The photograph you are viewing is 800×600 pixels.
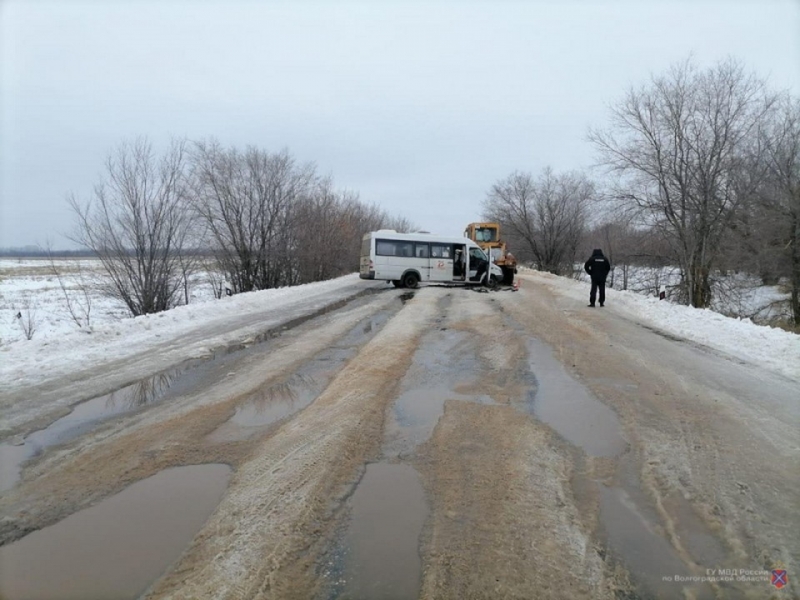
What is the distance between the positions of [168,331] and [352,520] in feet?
30.8

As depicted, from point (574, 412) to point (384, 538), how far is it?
327cm

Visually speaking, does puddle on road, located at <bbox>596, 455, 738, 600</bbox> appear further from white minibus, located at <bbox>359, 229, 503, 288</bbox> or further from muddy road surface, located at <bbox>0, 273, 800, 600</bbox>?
white minibus, located at <bbox>359, 229, 503, 288</bbox>

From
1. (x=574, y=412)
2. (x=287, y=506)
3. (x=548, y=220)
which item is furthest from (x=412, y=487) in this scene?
(x=548, y=220)

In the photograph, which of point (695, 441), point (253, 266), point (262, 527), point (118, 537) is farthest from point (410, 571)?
point (253, 266)

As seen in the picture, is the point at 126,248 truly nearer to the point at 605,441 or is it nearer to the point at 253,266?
the point at 253,266

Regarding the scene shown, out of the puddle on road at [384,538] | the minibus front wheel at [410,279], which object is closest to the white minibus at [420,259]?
the minibus front wheel at [410,279]

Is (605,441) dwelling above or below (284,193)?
below

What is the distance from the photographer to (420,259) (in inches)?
960

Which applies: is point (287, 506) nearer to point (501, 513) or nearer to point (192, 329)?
point (501, 513)

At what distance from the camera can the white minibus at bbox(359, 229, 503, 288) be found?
78.6ft

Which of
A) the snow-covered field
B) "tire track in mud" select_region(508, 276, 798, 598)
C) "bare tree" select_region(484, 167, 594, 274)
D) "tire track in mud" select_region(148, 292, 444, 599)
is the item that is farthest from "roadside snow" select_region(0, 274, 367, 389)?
"bare tree" select_region(484, 167, 594, 274)

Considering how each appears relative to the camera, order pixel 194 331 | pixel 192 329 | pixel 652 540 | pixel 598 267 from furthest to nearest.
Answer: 1. pixel 598 267
2. pixel 192 329
3. pixel 194 331
4. pixel 652 540

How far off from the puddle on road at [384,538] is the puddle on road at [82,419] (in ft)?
10.0

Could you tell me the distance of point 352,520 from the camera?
137 inches
